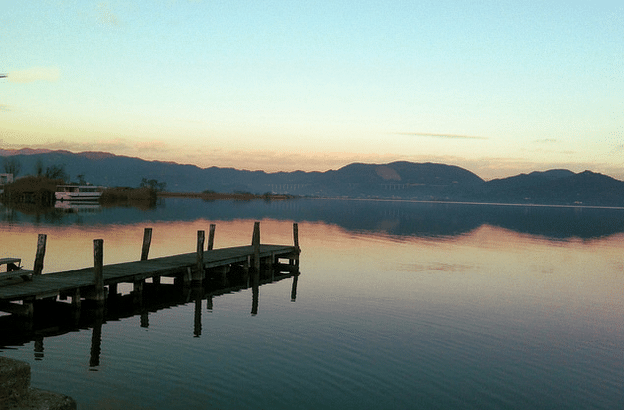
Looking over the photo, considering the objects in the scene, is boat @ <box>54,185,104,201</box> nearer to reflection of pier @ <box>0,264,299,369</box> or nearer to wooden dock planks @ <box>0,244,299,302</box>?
wooden dock planks @ <box>0,244,299,302</box>

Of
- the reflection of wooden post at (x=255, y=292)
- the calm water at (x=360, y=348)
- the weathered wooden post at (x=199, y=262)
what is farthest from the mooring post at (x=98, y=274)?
the weathered wooden post at (x=199, y=262)

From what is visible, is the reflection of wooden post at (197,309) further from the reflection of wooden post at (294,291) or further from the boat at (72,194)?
the boat at (72,194)

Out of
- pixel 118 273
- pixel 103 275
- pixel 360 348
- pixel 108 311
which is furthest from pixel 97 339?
pixel 360 348

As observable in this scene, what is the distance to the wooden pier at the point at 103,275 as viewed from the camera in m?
19.3

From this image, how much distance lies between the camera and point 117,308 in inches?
899

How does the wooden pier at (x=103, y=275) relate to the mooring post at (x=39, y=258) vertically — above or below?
below

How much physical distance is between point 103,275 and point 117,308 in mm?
1607

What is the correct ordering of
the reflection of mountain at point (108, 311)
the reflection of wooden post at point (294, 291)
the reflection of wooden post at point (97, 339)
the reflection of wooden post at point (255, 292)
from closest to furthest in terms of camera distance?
the reflection of wooden post at point (97, 339) < the reflection of mountain at point (108, 311) < the reflection of wooden post at point (255, 292) < the reflection of wooden post at point (294, 291)

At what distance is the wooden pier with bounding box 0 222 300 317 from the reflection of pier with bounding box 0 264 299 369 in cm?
36

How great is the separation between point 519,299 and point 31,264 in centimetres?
2998

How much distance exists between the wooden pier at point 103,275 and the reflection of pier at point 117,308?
1.17 ft

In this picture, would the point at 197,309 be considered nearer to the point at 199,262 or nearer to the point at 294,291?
the point at 199,262

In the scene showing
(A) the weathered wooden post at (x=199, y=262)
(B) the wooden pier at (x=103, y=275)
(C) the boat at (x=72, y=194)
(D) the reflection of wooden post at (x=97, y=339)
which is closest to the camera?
(D) the reflection of wooden post at (x=97, y=339)

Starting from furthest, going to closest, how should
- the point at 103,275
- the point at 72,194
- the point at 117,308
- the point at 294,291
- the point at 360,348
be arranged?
the point at 72,194, the point at 294,291, the point at 103,275, the point at 117,308, the point at 360,348
